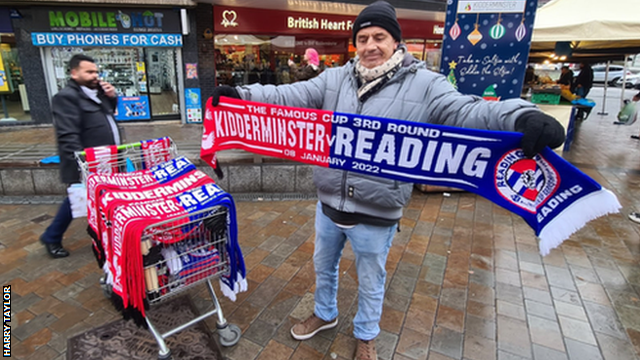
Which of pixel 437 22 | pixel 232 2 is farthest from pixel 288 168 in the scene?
pixel 437 22

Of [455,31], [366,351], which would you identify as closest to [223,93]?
[366,351]

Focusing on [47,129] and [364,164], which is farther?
[47,129]

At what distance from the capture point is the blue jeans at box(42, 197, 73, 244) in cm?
355

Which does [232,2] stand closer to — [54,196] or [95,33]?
[95,33]

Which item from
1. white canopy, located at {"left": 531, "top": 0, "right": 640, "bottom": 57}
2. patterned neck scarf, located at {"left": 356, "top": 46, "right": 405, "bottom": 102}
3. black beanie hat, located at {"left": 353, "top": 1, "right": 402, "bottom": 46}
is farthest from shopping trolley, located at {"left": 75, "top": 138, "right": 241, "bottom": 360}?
white canopy, located at {"left": 531, "top": 0, "right": 640, "bottom": 57}

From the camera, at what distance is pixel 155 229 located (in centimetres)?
209

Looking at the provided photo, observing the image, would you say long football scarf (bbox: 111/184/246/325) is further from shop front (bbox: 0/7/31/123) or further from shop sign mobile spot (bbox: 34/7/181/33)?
shop front (bbox: 0/7/31/123)

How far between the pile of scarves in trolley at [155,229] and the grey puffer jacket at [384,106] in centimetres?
69

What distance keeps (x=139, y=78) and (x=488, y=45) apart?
8.83 metres

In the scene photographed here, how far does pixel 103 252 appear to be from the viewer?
251cm

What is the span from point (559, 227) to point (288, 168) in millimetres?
3936

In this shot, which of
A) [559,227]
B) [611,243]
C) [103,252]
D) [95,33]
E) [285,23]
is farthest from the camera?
[285,23]

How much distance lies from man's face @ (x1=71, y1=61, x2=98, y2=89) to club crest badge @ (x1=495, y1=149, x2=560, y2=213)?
3444 mm

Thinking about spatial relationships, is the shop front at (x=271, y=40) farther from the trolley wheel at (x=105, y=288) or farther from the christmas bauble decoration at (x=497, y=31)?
the trolley wheel at (x=105, y=288)
